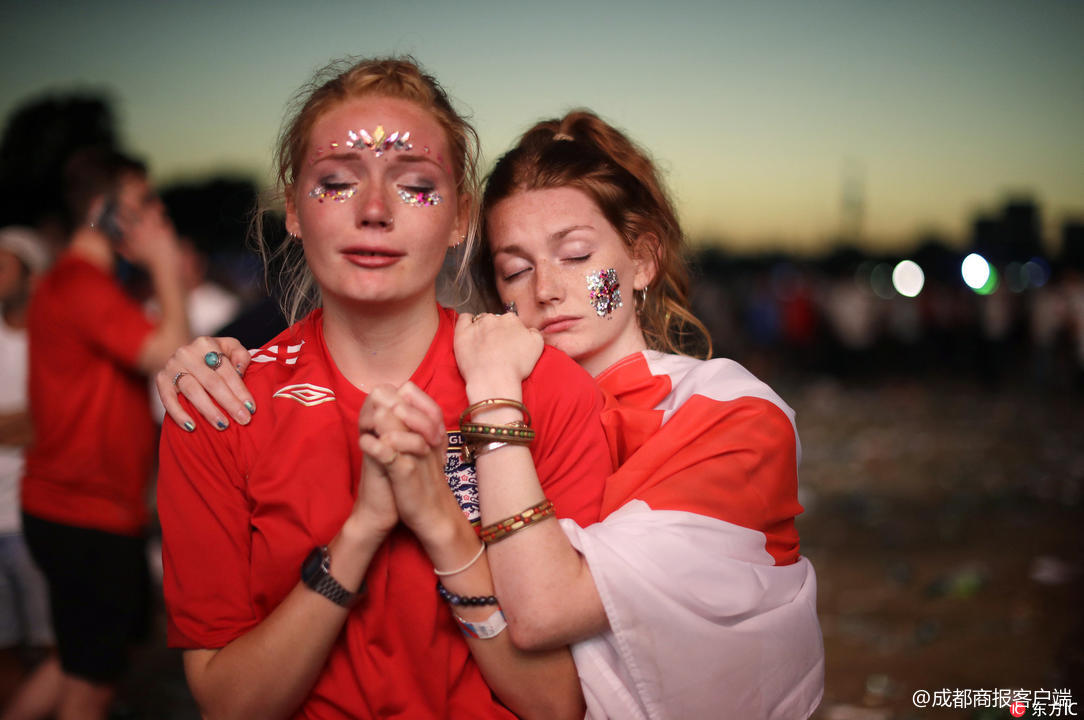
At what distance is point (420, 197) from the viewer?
194cm

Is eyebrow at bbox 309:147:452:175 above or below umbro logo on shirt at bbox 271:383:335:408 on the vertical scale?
above

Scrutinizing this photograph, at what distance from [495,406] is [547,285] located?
26.6 inches

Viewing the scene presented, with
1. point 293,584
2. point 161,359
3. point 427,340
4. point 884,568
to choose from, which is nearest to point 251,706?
point 293,584

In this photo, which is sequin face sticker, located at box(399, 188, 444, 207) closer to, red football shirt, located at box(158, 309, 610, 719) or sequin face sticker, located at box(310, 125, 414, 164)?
sequin face sticker, located at box(310, 125, 414, 164)

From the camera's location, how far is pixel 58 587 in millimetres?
3682

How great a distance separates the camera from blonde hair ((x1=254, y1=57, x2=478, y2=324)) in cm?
201

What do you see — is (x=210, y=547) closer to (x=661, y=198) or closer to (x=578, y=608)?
(x=578, y=608)

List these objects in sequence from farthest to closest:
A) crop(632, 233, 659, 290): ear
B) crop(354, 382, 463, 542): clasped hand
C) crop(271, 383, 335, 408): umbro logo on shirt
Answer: crop(632, 233, 659, 290): ear, crop(271, 383, 335, 408): umbro logo on shirt, crop(354, 382, 463, 542): clasped hand

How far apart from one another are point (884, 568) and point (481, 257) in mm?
5597

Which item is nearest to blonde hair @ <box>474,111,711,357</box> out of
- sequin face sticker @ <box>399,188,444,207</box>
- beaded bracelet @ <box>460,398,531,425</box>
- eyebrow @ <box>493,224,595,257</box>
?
eyebrow @ <box>493,224,595,257</box>

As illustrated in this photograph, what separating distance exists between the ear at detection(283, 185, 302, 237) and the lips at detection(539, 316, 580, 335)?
0.74 metres

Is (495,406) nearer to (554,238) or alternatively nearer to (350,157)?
(350,157)

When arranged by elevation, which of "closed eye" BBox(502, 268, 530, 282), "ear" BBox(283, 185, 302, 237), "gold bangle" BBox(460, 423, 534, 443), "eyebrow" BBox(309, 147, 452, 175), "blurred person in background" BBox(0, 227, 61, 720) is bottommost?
"blurred person in background" BBox(0, 227, 61, 720)

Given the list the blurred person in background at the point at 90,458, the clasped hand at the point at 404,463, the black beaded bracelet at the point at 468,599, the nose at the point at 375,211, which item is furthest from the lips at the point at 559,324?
the blurred person in background at the point at 90,458
